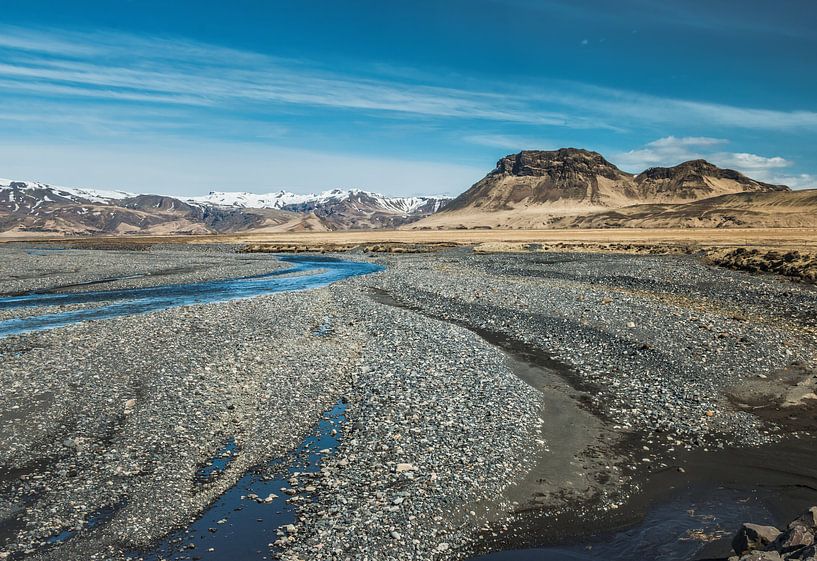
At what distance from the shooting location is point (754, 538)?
9203mm

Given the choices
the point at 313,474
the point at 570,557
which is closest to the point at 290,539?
the point at 313,474

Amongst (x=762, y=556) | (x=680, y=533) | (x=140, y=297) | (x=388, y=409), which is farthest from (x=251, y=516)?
(x=140, y=297)

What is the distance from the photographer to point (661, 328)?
89.5 ft

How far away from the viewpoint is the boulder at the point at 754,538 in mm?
9070

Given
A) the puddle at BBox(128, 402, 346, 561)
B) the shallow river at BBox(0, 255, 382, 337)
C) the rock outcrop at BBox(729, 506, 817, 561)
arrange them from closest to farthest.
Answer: the rock outcrop at BBox(729, 506, 817, 561) → the puddle at BBox(128, 402, 346, 561) → the shallow river at BBox(0, 255, 382, 337)

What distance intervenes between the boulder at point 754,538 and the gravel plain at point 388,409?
117 inches

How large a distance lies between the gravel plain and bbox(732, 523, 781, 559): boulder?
298 centimetres

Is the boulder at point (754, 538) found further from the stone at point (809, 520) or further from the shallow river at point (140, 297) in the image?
the shallow river at point (140, 297)

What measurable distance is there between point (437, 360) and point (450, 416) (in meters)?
6.44

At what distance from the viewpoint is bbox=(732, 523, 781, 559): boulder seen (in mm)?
9070

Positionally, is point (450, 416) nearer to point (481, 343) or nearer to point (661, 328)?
point (481, 343)

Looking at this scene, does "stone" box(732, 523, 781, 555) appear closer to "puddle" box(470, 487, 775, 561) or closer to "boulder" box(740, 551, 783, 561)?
"boulder" box(740, 551, 783, 561)

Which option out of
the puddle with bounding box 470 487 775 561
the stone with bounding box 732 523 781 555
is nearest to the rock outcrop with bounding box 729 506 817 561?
the stone with bounding box 732 523 781 555

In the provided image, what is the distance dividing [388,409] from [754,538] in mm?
10632
